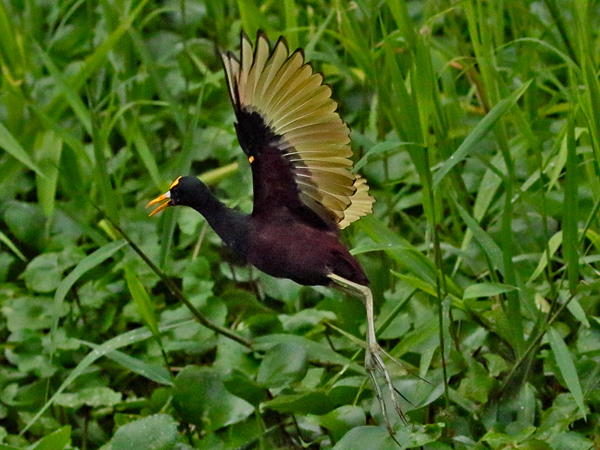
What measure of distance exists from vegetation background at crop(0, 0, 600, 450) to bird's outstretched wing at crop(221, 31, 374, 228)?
21cm

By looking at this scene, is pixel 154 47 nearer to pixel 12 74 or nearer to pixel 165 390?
pixel 12 74

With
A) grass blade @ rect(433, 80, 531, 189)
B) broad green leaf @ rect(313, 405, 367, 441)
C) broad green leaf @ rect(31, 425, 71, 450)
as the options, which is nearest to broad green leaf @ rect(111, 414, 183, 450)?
broad green leaf @ rect(31, 425, 71, 450)

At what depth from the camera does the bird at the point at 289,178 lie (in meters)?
1.36

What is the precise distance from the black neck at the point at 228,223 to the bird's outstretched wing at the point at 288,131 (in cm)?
3

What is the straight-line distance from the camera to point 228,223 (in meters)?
1.41

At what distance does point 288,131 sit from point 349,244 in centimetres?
64

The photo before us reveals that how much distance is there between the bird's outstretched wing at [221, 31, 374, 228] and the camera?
134 cm

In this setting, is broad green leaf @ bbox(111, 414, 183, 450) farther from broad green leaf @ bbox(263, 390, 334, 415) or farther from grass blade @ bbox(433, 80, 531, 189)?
grass blade @ bbox(433, 80, 531, 189)

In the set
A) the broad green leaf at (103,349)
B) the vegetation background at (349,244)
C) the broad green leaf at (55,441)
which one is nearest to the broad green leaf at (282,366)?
the vegetation background at (349,244)

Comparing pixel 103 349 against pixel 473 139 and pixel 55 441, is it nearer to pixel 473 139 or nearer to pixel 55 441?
pixel 55 441

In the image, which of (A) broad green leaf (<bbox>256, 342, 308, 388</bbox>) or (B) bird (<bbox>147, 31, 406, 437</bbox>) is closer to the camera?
(B) bird (<bbox>147, 31, 406, 437</bbox>)

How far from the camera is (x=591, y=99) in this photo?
5.79 feet

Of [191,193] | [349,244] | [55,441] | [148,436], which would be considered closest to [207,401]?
[148,436]

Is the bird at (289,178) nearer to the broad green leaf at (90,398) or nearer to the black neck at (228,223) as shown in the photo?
the black neck at (228,223)
